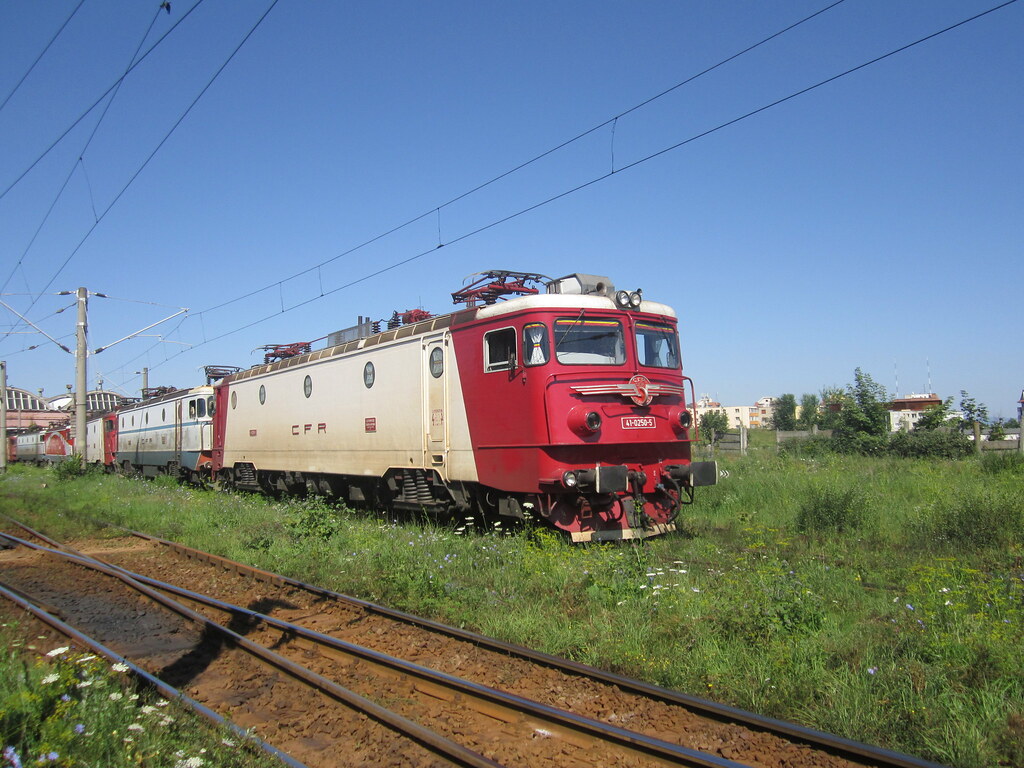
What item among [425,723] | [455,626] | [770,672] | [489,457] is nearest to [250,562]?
[489,457]

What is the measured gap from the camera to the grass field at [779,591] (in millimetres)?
4730

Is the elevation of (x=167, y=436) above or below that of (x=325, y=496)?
above

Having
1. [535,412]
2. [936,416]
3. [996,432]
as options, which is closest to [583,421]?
[535,412]

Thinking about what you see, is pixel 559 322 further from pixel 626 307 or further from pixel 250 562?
pixel 250 562

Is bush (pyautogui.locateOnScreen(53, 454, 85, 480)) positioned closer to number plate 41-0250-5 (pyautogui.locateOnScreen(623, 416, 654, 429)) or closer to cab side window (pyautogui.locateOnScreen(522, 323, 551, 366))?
cab side window (pyautogui.locateOnScreen(522, 323, 551, 366))

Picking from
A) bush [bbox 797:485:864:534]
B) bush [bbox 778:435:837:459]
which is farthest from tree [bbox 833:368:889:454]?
bush [bbox 797:485:864:534]

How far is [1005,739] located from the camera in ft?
13.4

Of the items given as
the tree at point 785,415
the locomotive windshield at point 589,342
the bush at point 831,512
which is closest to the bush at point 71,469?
the locomotive windshield at point 589,342

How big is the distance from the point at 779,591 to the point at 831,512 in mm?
5210

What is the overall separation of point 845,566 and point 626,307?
14.1 ft

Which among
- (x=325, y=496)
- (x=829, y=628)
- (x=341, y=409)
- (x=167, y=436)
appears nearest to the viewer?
(x=829, y=628)

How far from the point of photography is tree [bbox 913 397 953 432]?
21281mm

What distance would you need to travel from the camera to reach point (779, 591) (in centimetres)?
634

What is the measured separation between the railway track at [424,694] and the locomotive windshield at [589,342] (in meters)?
4.05
